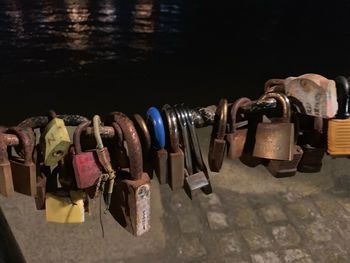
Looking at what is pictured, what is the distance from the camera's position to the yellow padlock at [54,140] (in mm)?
1123

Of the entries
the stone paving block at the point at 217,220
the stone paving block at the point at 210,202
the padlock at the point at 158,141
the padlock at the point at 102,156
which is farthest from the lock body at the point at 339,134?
the stone paving block at the point at 210,202

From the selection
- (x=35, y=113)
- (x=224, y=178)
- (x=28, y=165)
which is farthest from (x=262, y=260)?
(x=35, y=113)

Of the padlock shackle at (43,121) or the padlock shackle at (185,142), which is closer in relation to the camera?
the padlock shackle at (43,121)

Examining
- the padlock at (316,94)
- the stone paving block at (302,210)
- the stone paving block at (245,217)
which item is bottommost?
the stone paving block at (245,217)

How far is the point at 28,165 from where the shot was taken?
118cm

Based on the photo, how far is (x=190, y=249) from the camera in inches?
136

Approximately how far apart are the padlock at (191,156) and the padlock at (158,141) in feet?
0.24

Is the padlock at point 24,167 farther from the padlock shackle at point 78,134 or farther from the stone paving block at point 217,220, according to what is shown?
the stone paving block at point 217,220

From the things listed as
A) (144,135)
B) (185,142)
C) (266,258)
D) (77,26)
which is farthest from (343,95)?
(77,26)

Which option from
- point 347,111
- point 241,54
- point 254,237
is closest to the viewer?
point 347,111

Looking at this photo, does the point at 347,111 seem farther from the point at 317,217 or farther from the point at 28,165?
the point at 317,217

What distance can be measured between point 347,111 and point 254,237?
2.42 metres

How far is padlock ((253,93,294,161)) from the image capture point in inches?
54.1

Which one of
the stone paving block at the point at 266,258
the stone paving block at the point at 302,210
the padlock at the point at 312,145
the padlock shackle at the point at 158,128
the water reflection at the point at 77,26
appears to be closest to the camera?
the padlock shackle at the point at 158,128
